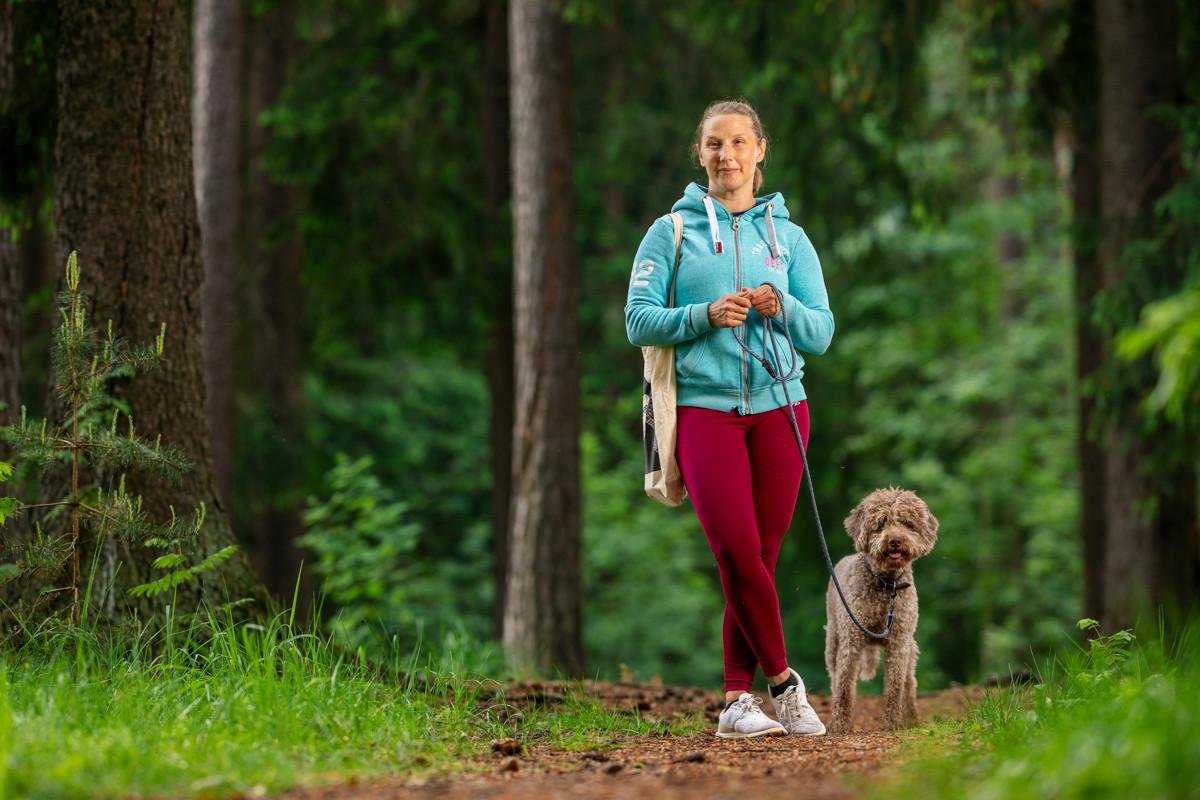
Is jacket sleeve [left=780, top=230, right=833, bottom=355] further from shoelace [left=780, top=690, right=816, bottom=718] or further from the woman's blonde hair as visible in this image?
shoelace [left=780, top=690, right=816, bottom=718]

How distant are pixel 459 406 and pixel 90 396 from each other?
1573cm

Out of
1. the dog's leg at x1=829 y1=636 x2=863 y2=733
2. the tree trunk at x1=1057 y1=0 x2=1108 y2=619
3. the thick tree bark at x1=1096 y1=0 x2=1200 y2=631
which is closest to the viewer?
the dog's leg at x1=829 y1=636 x2=863 y2=733

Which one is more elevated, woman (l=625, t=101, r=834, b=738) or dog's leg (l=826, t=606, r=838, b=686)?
woman (l=625, t=101, r=834, b=738)

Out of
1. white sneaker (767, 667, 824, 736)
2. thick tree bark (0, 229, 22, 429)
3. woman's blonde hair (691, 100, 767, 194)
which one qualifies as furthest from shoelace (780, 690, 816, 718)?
thick tree bark (0, 229, 22, 429)

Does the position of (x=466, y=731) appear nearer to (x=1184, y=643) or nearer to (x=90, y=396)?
(x=90, y=396)

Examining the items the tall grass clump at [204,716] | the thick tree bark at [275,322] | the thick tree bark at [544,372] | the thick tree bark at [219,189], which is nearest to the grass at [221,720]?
the tall grass clump at [204,716]

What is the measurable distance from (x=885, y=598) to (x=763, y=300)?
160cm

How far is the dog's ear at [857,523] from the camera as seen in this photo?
5680mm

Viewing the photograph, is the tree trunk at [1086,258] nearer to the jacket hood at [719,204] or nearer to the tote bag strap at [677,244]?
the jacket hood at [719,204]

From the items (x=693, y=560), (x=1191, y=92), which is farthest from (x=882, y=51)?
(x=693, y=560)

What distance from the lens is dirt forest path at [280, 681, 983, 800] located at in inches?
145

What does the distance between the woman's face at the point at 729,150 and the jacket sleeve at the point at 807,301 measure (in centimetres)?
36

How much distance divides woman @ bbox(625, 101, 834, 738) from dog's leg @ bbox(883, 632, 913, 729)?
0.65 meters

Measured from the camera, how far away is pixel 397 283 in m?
13.4
